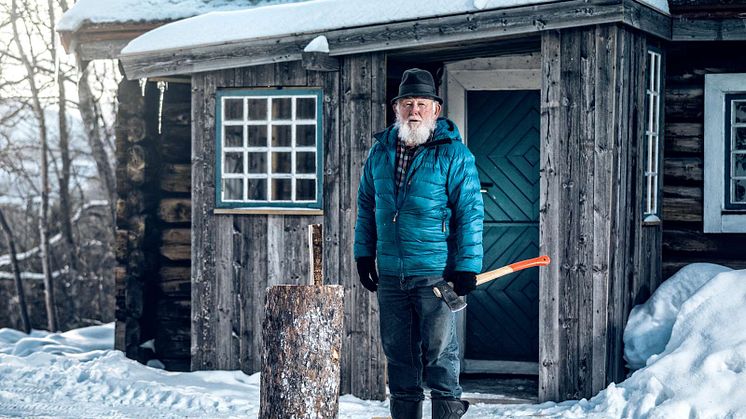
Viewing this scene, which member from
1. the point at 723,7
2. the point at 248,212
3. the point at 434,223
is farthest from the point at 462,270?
the point at 723,7

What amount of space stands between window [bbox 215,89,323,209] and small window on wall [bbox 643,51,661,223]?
2.62 meters

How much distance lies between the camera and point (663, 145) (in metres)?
9.17

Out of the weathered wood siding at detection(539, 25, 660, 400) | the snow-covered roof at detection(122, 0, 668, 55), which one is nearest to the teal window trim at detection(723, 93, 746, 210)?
the snow-covered roof at detection(122, 0, 668, 55)

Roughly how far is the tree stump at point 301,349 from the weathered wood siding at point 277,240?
2.83 meters

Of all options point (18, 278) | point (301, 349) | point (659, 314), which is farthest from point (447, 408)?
point (18, 278)

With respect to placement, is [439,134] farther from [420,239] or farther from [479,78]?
[479,78]

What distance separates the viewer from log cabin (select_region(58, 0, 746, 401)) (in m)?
7.99

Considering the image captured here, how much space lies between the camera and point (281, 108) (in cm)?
983

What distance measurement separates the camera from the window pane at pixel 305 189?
9289 millimetres

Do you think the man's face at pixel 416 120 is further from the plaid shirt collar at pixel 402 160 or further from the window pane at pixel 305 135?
the window pane at pixel 305 135

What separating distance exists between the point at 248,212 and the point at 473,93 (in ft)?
7.48

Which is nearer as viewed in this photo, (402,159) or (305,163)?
(402,159)

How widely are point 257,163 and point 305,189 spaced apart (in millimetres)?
959

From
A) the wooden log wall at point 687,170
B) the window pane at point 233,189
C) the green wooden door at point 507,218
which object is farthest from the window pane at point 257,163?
the wooden log wall at point 687,170
